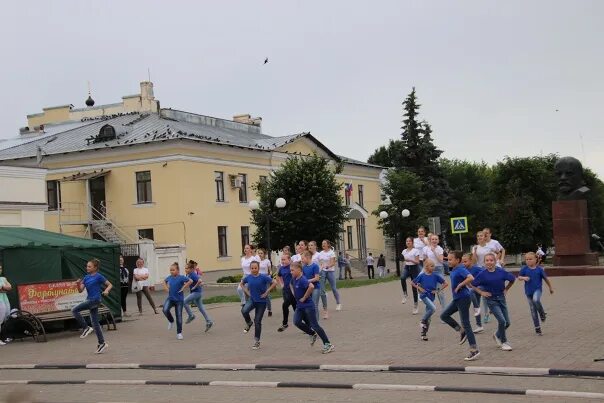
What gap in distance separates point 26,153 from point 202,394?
42.2 metres

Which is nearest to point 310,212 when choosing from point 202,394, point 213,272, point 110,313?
point 213,272

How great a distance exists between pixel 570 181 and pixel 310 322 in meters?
21.6

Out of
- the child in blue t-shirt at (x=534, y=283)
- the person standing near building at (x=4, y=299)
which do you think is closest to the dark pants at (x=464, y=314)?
the child in blue t-shirt at (x=534, y=283)

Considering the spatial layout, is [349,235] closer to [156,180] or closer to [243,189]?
[243,189]

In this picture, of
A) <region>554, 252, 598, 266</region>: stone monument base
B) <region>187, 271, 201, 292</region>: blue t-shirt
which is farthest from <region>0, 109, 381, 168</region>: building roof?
<region>187, 271, 201, 292</region>: blue t-shirt

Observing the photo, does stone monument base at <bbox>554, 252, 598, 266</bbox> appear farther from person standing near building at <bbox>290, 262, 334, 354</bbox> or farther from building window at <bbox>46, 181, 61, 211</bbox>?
building window at <bbox>46, 181, 61, 211</bbox>

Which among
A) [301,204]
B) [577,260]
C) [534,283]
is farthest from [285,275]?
[301,204]

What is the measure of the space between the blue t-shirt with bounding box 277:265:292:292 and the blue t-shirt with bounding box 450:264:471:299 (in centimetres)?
589

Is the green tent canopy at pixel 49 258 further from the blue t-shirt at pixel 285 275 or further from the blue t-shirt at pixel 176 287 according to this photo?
the blue t-shirt at pixel 285 275

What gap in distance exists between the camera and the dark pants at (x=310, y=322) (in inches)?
526

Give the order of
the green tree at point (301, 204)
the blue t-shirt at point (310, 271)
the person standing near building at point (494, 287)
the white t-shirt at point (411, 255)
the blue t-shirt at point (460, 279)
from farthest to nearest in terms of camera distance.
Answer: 1. the green tree at point (301, 204)
2. the white t-shirt at point (411, 255)
3. the blue t-shirt at point (310, 271)
4. the person standing near building at point (494, 287)
5. the blue t-shirt at point (460, 279)

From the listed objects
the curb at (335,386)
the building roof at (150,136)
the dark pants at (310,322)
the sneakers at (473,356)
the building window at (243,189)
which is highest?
the building roof at (150,136)

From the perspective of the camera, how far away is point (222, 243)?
46.5m

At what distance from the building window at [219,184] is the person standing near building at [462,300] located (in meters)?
34.2
